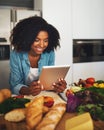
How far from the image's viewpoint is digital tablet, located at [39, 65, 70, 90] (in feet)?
4.95

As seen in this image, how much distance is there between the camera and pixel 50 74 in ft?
5.12

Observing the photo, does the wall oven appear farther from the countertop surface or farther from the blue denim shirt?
the countertop surface

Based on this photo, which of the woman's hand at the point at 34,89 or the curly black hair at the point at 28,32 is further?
the curly black hair at the point at 28,32

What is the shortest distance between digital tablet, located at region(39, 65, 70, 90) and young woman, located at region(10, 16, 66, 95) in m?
0.06

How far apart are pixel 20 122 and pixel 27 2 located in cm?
261

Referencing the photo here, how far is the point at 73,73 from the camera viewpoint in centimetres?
342

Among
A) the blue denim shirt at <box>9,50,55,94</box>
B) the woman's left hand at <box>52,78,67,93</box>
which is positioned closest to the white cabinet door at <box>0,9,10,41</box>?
the blue denim shirt at <box>9,50,55,94</box>

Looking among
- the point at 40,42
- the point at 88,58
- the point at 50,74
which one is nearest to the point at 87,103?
the point at 50,74

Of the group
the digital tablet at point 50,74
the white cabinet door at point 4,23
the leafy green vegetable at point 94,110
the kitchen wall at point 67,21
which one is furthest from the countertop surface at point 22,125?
the kitchen wall at point 67,21

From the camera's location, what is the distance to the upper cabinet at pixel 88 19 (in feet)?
11.1

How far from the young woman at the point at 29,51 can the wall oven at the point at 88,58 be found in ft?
4.86

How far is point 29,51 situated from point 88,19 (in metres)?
1.75

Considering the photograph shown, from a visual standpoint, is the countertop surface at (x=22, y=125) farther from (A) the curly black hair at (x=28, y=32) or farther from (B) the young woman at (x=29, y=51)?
(A) the curly black hair at (x=28, y=32)

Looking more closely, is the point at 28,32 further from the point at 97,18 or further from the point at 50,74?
the point at 97,18
